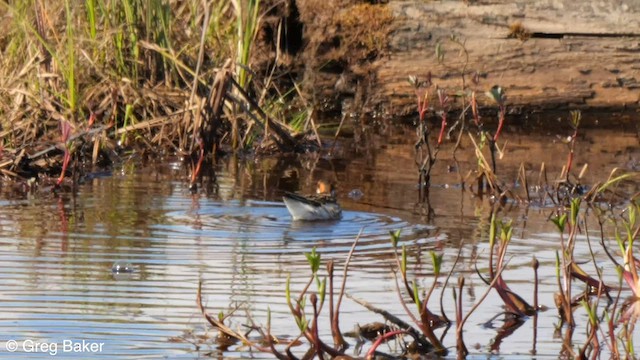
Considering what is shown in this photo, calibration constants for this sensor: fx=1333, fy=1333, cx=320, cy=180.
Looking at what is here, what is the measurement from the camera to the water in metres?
4.57

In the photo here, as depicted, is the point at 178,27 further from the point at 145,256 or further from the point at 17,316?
the point at 17,316

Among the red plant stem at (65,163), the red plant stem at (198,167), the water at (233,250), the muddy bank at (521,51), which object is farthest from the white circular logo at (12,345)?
the muddy bank at (521,51)

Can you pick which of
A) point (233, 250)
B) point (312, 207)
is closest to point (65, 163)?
point (312, 207)

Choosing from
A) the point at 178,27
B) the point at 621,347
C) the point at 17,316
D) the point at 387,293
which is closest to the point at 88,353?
the point at 17,316

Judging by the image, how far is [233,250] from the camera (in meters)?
6.03

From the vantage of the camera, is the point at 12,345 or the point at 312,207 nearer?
the point at 12,345

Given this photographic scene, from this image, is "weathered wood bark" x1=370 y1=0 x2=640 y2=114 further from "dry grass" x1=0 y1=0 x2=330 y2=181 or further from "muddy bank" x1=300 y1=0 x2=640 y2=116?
"dry grass" x1=0 y1=0 x2=330 y2=181

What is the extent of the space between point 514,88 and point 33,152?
4.09m

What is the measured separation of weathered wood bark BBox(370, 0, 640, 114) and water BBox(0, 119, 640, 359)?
3.90ft

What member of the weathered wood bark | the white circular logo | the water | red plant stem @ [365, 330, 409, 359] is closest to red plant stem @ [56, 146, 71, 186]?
the water

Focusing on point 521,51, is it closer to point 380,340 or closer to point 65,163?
point 65,163

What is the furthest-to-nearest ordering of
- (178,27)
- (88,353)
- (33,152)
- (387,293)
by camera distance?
(178,27) < (33,152) < (387,293) < (88,353)

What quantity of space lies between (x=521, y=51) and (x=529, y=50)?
2.5 inches

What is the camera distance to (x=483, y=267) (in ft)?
18.7
